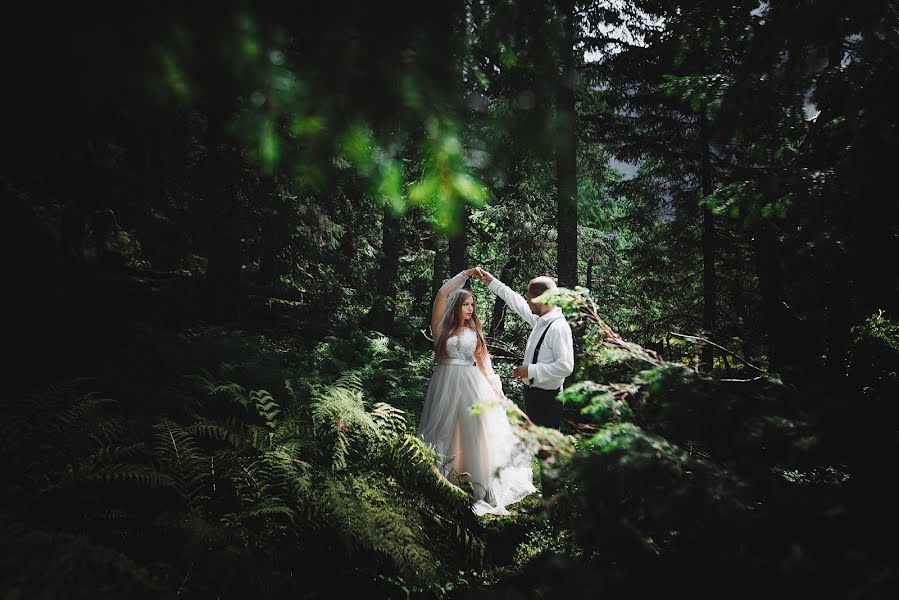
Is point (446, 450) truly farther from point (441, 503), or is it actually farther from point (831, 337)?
point (831, 337)

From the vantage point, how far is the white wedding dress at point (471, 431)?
19.7ft

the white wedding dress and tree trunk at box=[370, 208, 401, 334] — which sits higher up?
tree trunk at box=[370, 208, 401, 334]

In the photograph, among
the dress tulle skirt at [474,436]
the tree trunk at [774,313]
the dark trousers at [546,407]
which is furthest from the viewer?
the tree trunk at [774,313]

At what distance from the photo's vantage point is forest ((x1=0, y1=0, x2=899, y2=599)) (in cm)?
160

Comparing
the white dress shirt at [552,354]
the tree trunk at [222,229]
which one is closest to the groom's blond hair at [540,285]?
the white dress shirt at [552,354]

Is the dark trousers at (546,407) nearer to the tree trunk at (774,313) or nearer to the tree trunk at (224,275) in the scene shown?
the tree trunk at (774,313)

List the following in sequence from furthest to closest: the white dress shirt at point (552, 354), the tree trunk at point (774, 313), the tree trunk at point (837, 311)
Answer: the tree trunk at point (774, 313) < the white dress shirt at point (552, 354) < the tree trunk at point (837, 311)

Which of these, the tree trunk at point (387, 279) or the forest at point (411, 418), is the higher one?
the tree trunk at point (387, 279)

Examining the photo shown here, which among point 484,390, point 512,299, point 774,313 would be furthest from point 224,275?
point 774,313

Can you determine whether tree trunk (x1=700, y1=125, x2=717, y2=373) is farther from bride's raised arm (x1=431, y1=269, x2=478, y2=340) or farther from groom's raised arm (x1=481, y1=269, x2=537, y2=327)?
bride's raised arm (x1=431, y1=269, x2=478, y2=340)

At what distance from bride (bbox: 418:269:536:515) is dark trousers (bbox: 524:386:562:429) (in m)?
0.40

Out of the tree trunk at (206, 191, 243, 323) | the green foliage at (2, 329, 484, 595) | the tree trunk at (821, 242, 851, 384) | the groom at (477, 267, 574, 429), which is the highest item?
the tree trunk at (206, 191, 243, 323)

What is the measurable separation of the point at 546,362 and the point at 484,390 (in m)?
1.12

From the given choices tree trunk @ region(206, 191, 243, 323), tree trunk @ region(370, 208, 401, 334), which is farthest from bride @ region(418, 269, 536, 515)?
tree trunk @ region(370, 208, 401, 334)
